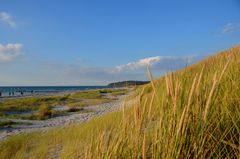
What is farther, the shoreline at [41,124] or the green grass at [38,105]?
the green grass at [38,105]

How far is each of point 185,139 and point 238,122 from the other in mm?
476

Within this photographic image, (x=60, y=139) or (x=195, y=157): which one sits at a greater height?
(x=195, y=157)

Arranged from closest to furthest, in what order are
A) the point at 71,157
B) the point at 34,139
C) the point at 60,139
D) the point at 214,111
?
the point at 214,111
the point at 71,157
the point at 60,139
the point at 34,139

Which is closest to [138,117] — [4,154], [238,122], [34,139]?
[238,122]

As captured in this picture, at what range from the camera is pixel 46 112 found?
15203 millimetres

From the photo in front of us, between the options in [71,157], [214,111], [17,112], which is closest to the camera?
[214,111]

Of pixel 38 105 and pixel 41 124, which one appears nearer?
pixel 41 124

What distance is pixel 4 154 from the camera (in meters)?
4.50

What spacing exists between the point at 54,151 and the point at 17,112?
16.1 meters

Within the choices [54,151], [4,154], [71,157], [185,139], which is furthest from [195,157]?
[4,154]

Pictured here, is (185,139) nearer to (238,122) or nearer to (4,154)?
(238,122)

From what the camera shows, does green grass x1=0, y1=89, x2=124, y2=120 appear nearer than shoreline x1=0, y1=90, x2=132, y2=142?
No

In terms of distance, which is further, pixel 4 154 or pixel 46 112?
pixel 46 112

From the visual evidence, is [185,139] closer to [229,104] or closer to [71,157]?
[229,104]
